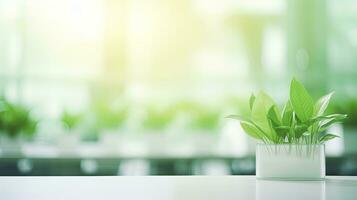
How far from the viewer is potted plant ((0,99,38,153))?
11.0ft

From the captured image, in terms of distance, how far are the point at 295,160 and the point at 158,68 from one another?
2.32m

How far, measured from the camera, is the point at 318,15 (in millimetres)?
3404

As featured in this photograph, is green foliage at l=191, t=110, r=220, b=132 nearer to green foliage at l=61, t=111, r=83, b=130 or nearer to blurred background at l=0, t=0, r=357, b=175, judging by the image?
blurred background at l=0, t=0, r=357, b=175

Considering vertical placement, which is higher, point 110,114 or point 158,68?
point 158,68

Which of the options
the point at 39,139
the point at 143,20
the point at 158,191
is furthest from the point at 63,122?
the point at 158,191

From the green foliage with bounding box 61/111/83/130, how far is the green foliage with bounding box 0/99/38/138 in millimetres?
184

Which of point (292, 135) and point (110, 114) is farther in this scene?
point (110, 114)

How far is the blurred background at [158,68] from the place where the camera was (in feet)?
11.1

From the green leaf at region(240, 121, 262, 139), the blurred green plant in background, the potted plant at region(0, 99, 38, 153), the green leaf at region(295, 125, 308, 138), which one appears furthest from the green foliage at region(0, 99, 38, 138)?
the green leaf at region(295, 125, 308, 138)

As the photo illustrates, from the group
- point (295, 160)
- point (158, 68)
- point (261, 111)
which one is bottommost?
point (295, 160)

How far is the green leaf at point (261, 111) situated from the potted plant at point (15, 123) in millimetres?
2432

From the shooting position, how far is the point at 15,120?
3.37 m

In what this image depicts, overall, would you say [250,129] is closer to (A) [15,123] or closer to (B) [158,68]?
(B) [158,68]

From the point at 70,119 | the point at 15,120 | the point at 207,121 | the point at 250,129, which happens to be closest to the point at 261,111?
the point at 250,129
